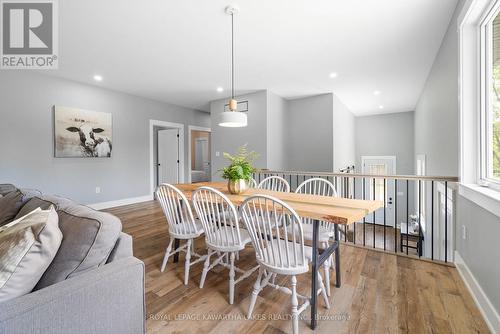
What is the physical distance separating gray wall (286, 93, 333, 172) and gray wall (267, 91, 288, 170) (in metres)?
0.19

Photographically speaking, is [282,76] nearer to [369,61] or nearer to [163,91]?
[369,61]

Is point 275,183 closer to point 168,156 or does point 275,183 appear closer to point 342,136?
point 342,136

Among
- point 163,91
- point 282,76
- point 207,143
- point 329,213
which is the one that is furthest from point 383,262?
point 207,143

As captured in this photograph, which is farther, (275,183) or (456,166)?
(275,183)

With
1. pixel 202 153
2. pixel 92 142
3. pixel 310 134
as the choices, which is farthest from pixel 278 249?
pixel 202 153

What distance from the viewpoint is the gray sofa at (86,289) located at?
2.53ft

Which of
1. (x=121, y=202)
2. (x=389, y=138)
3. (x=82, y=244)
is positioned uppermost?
(x=389, y=138)

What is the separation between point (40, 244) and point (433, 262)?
298 cm

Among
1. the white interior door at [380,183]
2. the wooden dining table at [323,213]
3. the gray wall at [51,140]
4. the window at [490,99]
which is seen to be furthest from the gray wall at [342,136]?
the gray wall at [51,140]

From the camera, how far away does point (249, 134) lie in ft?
15.9

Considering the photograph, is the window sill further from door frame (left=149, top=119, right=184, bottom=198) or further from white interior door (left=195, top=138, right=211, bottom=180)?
white interior door (left=195, top=138, right=211, bottom=180)

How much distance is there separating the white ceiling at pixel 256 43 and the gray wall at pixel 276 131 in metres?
0.42

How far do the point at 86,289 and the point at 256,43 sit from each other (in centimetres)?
289

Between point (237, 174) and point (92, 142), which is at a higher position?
point (92, 142)
